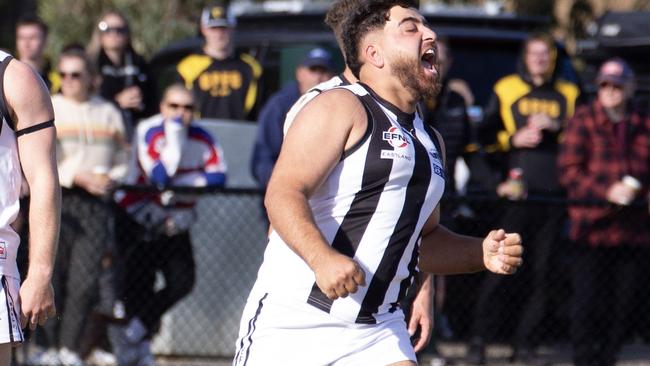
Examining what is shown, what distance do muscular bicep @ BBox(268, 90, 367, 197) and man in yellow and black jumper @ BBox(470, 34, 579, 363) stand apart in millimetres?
4288

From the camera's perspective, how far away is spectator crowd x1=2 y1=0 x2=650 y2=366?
8.50m

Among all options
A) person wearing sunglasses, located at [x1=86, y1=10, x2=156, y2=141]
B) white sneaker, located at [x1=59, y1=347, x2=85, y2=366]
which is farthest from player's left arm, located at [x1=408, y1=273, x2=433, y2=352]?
person wearing sunglasses, located at [x1=86, y1=10, x2=156, y2=141]

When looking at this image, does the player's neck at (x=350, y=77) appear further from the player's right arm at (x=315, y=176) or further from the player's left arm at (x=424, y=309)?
the player's left arm at (x=424, y=309)

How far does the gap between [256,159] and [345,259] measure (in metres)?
4.92

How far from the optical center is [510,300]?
923 cm

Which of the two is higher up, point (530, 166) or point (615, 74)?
point (615, 74)

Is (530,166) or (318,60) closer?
(318,60)

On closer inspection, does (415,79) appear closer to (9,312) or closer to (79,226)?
(9,312)

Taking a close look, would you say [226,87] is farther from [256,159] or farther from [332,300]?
[332,300]

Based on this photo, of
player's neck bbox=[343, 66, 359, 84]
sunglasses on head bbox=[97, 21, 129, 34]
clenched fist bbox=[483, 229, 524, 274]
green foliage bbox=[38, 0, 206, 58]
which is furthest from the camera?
green foliage bbox=[38, 0, 206, 58]

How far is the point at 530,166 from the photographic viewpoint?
31.3 feet

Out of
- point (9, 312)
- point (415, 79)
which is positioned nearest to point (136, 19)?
point (415, 79)

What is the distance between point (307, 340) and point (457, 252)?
81 cm

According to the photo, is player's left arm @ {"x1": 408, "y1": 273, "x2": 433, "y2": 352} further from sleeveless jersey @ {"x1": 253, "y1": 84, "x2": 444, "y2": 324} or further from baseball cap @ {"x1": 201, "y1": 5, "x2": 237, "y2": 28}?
baseball cap @ {"x1": 201, "y1": 5, "x2": 237, "y2": 28}
